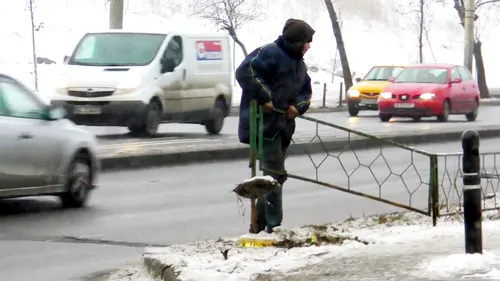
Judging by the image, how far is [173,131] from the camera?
24656 millimetres

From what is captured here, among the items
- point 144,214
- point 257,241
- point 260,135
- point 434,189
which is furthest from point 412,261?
point 144,214

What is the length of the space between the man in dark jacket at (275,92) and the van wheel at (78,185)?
138 inches

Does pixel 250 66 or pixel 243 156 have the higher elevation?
pixel 250 66

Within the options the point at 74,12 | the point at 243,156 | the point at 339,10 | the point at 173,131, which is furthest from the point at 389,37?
the point at 243,156

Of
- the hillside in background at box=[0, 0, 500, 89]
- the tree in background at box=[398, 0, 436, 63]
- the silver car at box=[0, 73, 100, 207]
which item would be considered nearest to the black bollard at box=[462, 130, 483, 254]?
the silver car at box=[0, 73, 100, 207]

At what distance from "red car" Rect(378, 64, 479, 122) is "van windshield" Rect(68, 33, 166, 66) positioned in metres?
8.38

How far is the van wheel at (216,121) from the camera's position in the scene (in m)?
23.5

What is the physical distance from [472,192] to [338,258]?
0.99m

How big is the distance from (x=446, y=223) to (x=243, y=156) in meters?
8.96

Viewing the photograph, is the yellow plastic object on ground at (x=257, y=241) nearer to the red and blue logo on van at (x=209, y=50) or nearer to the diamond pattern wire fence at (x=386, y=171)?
the diamond pattern wire fence at (x=386, y=171)

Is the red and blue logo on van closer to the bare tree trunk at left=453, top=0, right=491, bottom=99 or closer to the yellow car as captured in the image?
the yellow car

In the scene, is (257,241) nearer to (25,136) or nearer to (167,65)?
(25,136)

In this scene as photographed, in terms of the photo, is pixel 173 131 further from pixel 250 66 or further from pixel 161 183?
pixel 250 66

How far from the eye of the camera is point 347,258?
761cm
